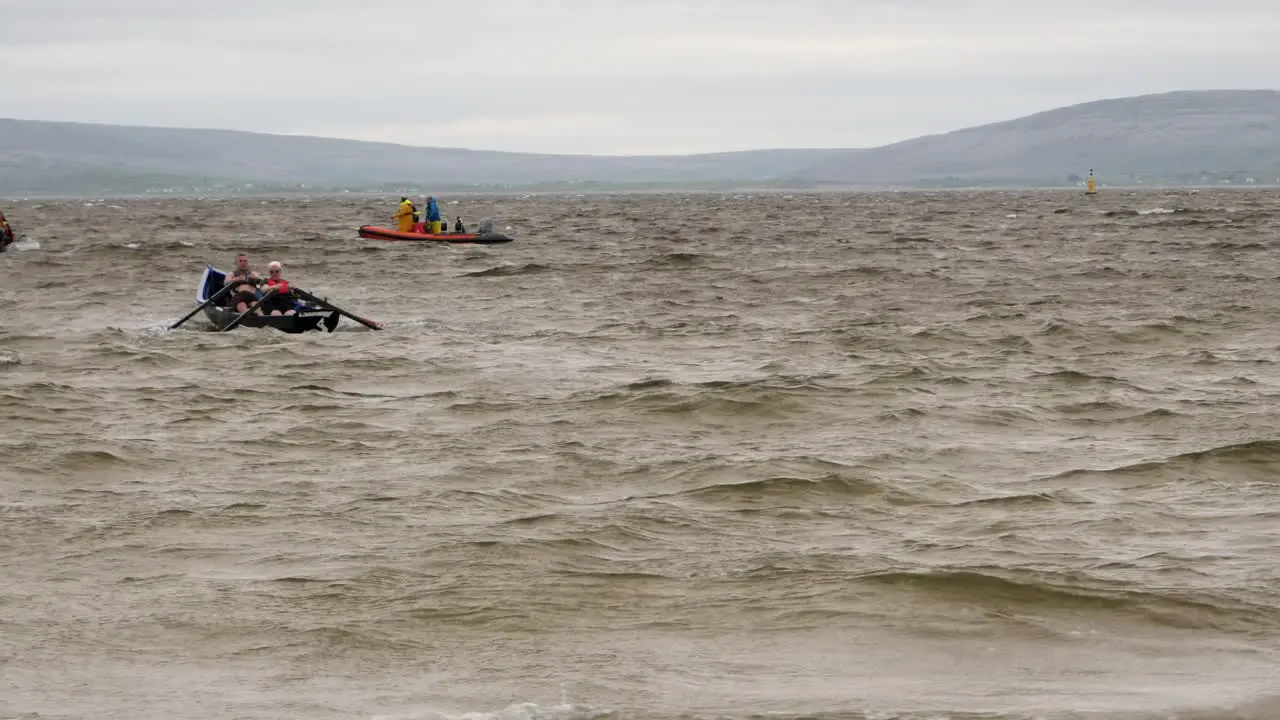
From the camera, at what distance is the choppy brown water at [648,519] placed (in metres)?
8.10

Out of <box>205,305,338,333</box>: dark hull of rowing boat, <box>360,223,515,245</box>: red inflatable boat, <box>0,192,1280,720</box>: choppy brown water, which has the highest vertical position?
<box>0,192,1280,720</box>: choppy brown water

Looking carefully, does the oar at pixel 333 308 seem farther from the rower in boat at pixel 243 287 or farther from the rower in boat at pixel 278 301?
the rower in boat at pixel 243 287

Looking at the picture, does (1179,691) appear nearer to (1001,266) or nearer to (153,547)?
(153,547)

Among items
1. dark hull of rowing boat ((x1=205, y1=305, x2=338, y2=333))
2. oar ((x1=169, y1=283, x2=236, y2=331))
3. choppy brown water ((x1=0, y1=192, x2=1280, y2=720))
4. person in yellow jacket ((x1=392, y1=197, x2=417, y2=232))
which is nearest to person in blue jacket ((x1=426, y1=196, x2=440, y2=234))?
person in yellow jacket ((x1=392, y1=197, x2=417, y2=232))

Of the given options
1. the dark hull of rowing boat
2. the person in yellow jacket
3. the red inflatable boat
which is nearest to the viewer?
the dark hull of rowing boat

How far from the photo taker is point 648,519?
11594 mm

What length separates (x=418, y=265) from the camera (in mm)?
41719

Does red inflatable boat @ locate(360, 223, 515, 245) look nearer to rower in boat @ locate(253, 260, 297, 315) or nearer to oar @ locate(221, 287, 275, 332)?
rower in boat @ locate(253, 260, 297, 315)

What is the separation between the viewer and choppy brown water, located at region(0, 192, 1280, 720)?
319 inches

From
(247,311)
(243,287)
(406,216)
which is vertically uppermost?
(243,287)

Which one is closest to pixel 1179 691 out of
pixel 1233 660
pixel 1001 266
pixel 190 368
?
pixel 1233 660

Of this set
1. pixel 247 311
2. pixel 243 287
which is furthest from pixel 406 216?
pixel 247 311

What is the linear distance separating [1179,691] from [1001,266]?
32371 mm

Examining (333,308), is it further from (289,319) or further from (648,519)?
(648,519)
